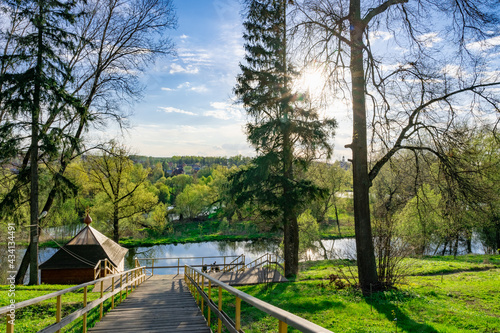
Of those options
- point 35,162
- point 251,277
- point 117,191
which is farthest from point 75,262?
point 117,191

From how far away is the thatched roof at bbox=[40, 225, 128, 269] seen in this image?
1606cm

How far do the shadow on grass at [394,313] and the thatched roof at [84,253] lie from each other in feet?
49.1

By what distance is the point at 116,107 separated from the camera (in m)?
15.0

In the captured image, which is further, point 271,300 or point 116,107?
point 116,107

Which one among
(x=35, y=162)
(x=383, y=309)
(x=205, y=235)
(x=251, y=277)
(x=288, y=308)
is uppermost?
(x=35, y=162)

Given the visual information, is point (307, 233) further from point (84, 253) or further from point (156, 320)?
point (156, 320)

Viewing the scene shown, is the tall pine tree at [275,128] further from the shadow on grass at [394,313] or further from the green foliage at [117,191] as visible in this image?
the green foliage at [117,191]

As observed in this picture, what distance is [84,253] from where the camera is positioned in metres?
16.8

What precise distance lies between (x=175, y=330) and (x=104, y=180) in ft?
86.1

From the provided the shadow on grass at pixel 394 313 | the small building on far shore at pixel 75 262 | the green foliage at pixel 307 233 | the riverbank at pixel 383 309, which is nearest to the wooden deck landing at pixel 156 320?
the riverbank at pixel 383 309

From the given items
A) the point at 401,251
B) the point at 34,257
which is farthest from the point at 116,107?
the point at 401,251

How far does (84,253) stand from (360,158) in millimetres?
16150

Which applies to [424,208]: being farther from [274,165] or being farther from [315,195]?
[274,165]

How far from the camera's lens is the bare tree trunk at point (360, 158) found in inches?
316
